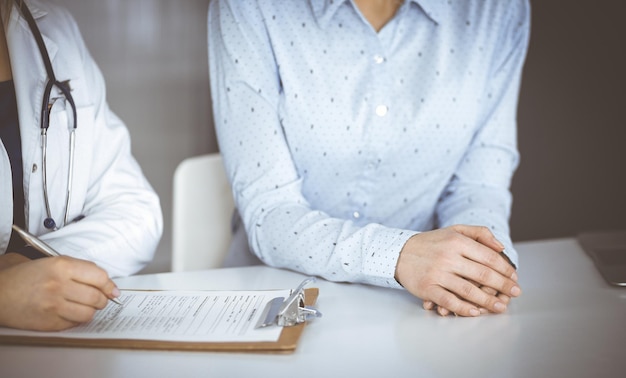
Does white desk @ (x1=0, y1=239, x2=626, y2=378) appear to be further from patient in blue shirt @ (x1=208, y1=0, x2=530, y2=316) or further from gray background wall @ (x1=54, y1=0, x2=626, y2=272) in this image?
gray background wall @ (x1=54, y1=0, x2=626, y2=272)

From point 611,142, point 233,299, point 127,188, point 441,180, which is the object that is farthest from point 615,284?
point 611,142

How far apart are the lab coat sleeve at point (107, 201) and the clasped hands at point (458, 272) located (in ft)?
1.49

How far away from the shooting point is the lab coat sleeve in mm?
1142

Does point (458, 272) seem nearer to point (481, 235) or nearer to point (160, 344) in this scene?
point (481, 235)

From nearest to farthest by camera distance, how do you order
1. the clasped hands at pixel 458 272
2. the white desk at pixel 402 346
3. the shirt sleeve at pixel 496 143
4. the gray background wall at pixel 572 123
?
the white desk at pixel 402 346
the clasped hands at pixel 458 272
the shirt sleeve at pixel 496 143
the gray background wall at pixel 572 123

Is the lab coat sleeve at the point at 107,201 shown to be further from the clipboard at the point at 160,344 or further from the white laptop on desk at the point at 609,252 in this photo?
the white laptop on desk at the point at 609,252

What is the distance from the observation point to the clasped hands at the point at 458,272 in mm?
1010

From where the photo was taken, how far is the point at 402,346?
893 millimetres

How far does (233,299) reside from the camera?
3.36ft

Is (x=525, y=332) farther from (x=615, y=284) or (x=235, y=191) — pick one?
(x=235, y=191)

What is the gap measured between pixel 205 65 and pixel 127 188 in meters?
1.85

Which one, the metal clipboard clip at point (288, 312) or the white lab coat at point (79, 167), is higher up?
the white lab coat at point (79, 167)

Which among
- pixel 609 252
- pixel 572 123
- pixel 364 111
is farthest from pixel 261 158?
pixel 572 123

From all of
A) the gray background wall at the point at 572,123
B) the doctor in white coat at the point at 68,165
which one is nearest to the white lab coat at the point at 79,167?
the doctor in white coat at the point at 68,165
